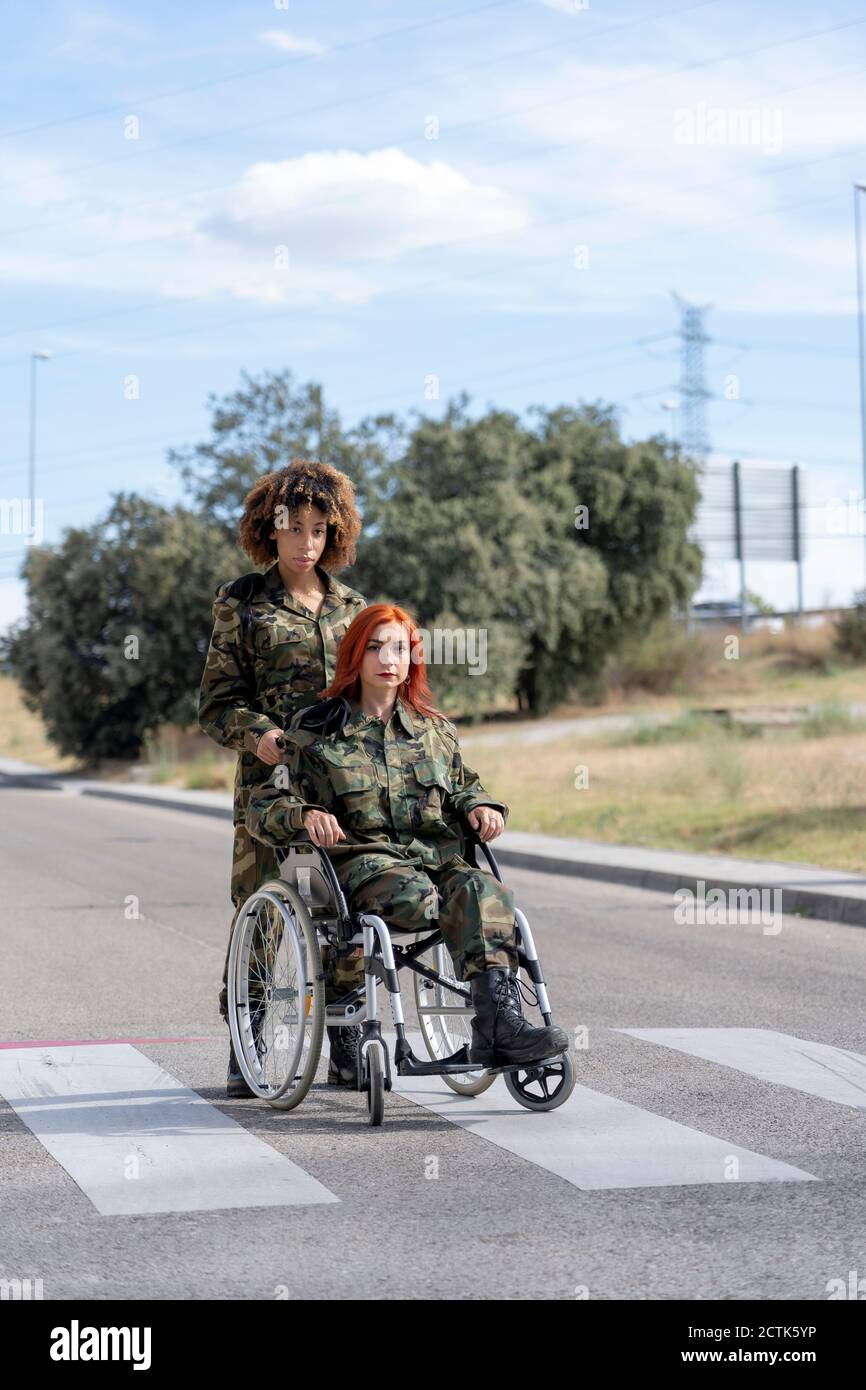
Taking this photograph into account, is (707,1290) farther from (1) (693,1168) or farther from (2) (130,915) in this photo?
(2) (130,915)

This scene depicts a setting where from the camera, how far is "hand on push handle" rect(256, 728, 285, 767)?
19.5 feet

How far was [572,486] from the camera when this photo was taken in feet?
155

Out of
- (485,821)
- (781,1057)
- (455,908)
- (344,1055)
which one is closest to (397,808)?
(485,821)

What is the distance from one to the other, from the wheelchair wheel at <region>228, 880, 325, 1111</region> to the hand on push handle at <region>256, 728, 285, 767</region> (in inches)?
16.8

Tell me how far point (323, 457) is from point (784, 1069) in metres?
35.7

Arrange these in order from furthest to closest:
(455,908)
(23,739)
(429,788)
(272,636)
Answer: (23,739) → (272,636) → (429,788) → (455,908)

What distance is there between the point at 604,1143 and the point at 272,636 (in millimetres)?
2125

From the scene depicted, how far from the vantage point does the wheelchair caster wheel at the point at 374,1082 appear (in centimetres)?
560

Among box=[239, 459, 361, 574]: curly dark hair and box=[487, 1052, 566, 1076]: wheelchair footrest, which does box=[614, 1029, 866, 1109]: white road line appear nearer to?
box=[487, 1052, 566, 1076]: wheelchair footrest

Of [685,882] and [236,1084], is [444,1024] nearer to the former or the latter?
[236,1084]

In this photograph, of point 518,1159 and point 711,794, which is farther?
point 711,794

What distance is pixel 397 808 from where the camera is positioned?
19.6 ft
